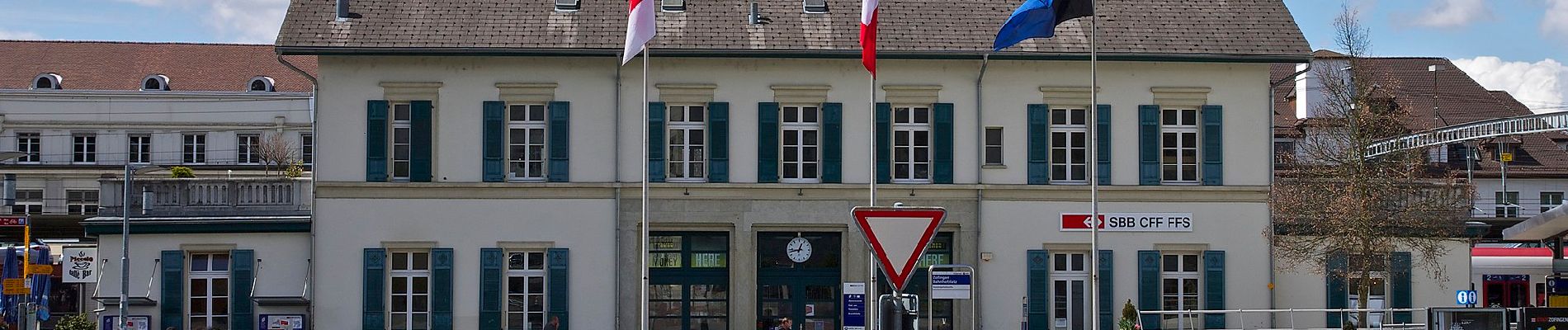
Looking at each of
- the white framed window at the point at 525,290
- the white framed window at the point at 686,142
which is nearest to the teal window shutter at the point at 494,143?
the white framed window at the point at 525,290

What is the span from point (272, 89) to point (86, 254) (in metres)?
38.6

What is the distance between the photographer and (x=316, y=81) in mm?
30562

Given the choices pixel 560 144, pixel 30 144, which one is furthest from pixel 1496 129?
pixel 30 144

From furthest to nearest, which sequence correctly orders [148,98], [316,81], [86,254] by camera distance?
[148,98], [86,254], [316,81]

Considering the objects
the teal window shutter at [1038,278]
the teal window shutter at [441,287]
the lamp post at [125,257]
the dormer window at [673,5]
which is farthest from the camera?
the dormer window at [673,5]

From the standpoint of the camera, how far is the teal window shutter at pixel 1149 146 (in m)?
31.4

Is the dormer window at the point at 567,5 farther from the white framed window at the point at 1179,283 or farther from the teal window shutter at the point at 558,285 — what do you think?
the white framed window at the point at 1179,283

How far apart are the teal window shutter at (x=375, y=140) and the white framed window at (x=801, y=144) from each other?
6.76m

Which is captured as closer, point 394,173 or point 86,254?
point 394,173

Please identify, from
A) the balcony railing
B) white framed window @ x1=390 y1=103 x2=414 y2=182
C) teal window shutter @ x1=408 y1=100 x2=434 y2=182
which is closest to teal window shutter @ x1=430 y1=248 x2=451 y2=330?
teal window shutter @ x1=408 y1=100 x2=434 y2=182

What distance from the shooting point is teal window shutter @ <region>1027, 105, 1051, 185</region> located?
31344mm

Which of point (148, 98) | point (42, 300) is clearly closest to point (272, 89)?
point (148, 98)

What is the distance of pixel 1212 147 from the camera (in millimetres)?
31516

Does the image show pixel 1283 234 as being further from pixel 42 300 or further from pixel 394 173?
pixel 42 300
